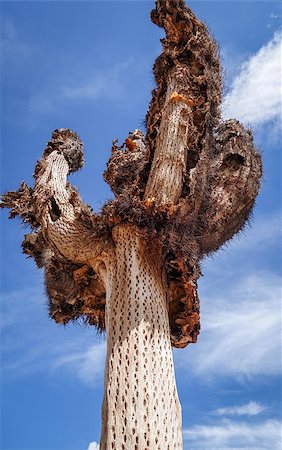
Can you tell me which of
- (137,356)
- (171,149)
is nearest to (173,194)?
(171,149)

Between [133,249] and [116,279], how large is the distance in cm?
41

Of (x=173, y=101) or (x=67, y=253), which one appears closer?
(x=67, y=253)

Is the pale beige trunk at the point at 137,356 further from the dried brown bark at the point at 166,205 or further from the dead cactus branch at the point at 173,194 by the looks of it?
the dead cactus branch at the point at 173,194

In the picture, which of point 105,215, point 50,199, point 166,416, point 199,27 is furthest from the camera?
point 199,27

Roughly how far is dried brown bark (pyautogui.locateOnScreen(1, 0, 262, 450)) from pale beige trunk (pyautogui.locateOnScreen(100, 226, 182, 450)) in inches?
1.3

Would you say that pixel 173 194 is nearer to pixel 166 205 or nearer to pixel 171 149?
pixel 166 205

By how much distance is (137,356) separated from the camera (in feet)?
18.4

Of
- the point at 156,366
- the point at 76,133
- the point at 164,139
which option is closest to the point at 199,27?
the point at 164,139

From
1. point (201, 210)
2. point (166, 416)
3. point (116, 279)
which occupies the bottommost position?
point (166, 416)

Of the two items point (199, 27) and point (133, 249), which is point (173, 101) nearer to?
point (199, 27)

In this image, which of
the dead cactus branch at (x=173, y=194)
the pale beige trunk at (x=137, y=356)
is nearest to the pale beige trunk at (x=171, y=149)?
the dead cactus branch at (x=173, y=194)

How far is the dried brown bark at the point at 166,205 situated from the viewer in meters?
6.52

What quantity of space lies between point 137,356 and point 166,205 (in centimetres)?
181

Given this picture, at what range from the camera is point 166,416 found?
534 cm
